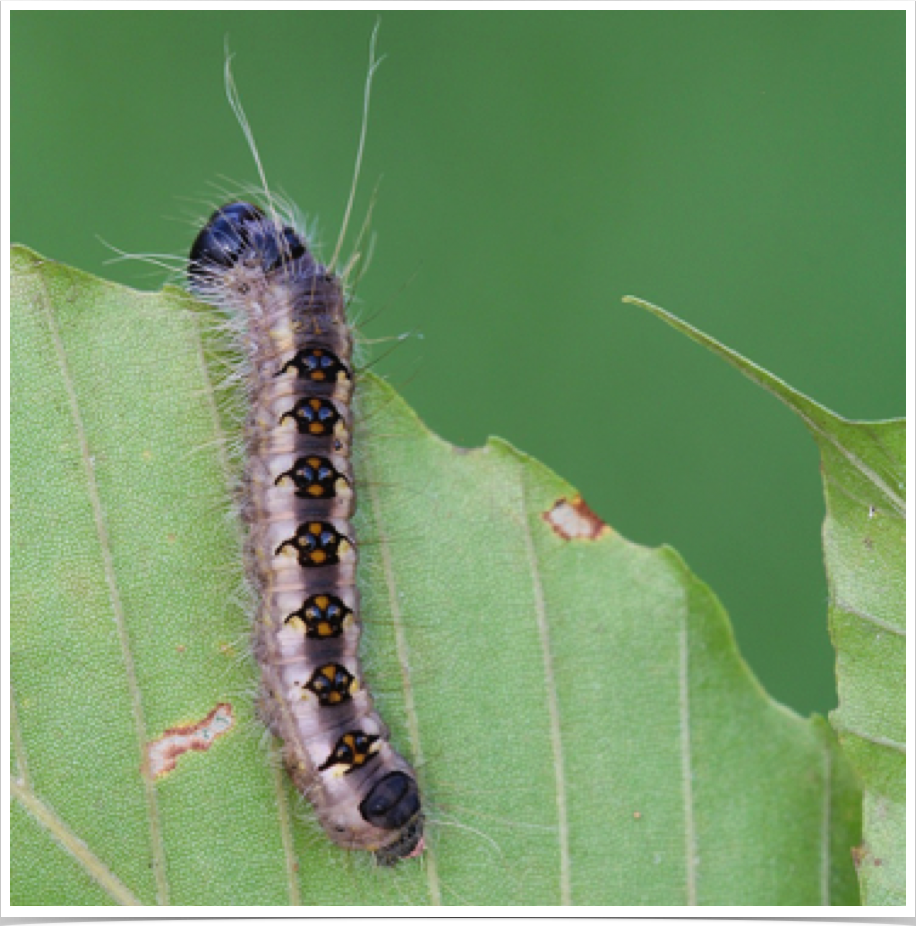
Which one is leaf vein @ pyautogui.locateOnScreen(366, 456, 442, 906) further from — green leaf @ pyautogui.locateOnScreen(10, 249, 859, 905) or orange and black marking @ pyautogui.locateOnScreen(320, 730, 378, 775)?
orange and black marking @ pyautogui.locateOnScreen(320, 730, 378, 775)

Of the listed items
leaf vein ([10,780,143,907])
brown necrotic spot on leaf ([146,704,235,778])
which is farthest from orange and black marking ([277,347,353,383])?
leaf vein ([10,780,143,907])

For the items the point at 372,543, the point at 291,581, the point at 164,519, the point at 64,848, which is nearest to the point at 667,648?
the point at 372,543

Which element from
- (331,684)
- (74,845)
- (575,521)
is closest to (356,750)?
(331,684)

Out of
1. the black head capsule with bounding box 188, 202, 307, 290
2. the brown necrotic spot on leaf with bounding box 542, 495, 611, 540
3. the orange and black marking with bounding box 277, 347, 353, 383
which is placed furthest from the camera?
the black head capsule with bounding box 188, 202, 307, 290

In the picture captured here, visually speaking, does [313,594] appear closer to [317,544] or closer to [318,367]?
[317,544]

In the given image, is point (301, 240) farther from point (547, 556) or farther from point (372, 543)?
point (547, 556)

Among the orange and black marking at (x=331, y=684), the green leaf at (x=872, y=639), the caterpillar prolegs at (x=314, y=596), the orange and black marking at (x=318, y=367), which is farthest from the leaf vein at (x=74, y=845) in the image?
the green leaf at (x=872, y=639)
